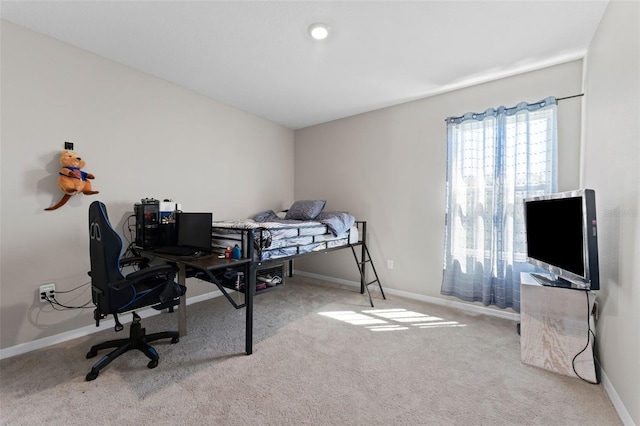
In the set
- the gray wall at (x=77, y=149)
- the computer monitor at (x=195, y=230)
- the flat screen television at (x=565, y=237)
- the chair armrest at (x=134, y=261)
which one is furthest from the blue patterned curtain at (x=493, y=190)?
the chair armrest at (x=134, y=261)

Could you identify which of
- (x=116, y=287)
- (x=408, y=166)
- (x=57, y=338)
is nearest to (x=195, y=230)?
(x=116, y=287)

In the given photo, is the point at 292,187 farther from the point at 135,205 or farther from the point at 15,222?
the point at 15,222

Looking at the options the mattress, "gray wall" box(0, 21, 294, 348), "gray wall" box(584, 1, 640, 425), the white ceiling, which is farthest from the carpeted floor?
the white ceiling

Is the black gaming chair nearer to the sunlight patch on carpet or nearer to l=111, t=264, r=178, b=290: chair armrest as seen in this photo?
l=111, t=264, r=178, b=290: chair armrest

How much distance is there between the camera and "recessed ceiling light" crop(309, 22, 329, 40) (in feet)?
6.70

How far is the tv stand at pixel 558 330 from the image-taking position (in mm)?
1852

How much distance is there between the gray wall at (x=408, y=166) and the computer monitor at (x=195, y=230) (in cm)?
216

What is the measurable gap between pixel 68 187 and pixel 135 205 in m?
0.51

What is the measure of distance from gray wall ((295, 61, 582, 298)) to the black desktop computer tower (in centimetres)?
236

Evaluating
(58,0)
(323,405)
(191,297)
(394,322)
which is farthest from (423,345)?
(58,0)

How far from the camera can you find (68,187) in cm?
221

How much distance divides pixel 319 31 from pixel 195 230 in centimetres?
199

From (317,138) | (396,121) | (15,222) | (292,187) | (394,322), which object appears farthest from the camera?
(292,187)

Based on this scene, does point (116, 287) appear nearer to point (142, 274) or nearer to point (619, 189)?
point (142, 274)
